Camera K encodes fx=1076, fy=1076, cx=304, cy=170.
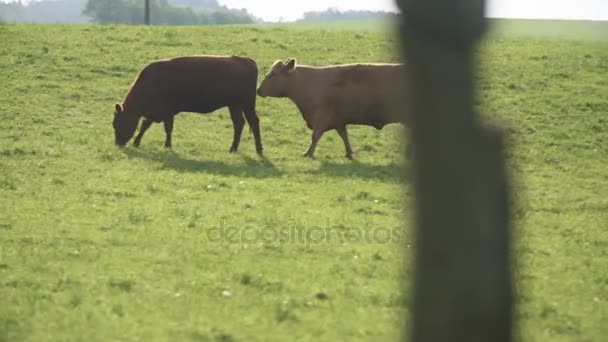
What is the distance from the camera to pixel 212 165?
19.6 m

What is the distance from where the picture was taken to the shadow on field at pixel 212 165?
1869 cm

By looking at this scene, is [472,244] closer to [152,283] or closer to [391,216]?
[152,283]

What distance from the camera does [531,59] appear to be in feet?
115

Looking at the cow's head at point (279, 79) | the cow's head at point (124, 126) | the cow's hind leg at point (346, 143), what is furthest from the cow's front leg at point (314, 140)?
the cow's head at point (124, 126)

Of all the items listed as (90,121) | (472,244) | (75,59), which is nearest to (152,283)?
(472,244)

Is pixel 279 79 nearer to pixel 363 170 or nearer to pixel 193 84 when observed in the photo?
pixel 193 84

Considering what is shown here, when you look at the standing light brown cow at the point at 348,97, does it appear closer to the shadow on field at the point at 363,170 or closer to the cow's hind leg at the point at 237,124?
the shadow on field at the point at 363,170

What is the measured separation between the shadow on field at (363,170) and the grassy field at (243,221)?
59 mm

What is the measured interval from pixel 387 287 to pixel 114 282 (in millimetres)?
2514

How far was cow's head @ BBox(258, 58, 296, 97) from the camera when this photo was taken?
22.2 meters
